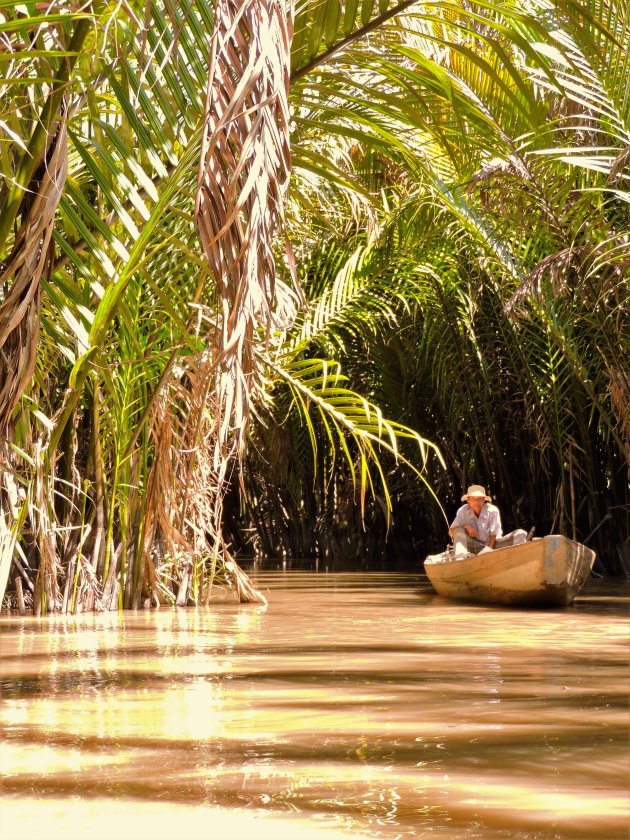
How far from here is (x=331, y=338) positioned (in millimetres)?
16172

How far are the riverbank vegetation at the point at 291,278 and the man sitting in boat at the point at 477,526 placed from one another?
972 millimetres

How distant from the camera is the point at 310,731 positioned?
4.57m

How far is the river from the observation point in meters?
3.27

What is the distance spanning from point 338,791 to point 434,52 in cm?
1184

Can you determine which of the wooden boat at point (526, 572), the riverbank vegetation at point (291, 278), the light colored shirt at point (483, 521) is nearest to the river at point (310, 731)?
the riverbank vegetation at point (291, 278)

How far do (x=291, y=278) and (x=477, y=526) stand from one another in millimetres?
7611

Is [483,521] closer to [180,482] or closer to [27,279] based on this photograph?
[180,482]

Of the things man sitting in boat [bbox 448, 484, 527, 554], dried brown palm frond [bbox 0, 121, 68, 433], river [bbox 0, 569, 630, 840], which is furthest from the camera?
man sitting in boat [bbox 448, 484, 527, 554]

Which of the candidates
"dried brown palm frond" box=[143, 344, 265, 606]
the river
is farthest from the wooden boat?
"dried brown palm frond" box=[143, 344, 265, 606]

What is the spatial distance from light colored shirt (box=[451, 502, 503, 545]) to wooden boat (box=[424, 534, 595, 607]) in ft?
2.08

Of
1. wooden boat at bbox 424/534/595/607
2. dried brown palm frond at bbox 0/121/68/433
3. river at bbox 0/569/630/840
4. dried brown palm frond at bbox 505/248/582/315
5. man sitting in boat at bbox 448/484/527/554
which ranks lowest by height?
river at bbox 0/569/630/840

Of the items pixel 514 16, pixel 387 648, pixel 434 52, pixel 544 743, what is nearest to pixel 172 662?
pixel 387 648

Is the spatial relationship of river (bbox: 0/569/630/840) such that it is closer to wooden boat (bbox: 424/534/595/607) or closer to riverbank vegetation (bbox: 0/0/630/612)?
riverbank vegetation (bbox: 0/0/630/612)

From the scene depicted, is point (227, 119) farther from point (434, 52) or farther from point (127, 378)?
point (434, 52)
